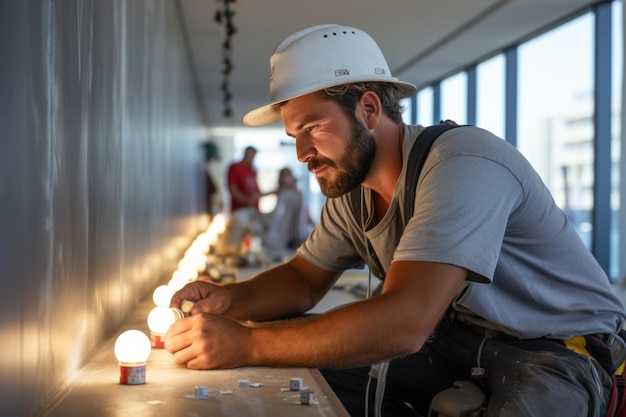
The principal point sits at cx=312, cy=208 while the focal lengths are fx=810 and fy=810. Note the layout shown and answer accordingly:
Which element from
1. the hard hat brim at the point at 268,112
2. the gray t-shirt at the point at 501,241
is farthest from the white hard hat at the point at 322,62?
the gray t-shirt at the point at 501,241

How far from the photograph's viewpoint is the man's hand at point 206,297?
7.31 ft

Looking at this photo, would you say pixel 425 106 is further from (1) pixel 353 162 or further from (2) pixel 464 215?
(2) pixel 464 215

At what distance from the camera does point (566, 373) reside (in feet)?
5.90

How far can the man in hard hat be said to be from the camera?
67.1 inches

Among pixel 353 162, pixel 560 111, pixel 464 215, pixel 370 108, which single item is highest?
pixel 560 111

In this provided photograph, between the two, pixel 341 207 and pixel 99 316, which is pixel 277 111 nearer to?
pixel 341 207

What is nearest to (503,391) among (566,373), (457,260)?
(566,373)

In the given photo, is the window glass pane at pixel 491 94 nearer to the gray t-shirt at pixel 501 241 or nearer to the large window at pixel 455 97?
the large window at pixel 455 97

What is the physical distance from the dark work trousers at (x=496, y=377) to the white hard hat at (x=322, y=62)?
69 centimetres

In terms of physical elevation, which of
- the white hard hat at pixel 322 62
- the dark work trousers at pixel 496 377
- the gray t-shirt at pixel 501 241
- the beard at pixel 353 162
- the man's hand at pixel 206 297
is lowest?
the dark work trousers at pixel 496 377

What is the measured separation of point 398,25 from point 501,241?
7771 mm

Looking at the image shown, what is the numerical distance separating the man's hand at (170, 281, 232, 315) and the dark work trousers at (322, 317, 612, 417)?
38 centimetres

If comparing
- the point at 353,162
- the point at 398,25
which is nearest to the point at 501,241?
the point at 353,162

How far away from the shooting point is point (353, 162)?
211 cm
